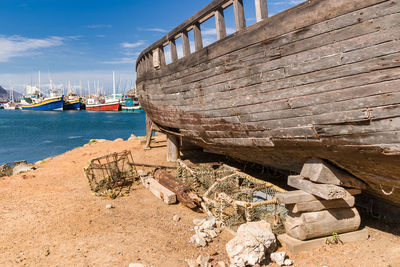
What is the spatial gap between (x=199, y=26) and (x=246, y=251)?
434 centimetres

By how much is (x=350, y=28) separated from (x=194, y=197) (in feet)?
15.7

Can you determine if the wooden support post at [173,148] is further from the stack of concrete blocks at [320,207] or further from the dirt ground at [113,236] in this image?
the stack of concrete blocks at [320,207]

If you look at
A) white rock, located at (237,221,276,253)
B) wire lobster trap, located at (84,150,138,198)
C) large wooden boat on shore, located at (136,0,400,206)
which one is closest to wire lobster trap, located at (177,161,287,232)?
white rock, located at (237,221,276,253)

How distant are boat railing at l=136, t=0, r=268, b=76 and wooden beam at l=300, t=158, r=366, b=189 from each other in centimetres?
247

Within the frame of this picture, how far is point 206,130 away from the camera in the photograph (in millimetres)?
5961

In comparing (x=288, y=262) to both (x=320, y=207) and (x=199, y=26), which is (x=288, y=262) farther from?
(x=199, y=26)

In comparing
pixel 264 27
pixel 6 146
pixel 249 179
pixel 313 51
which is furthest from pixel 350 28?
pixel 6 146

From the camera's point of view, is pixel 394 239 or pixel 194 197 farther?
pixel 194 197

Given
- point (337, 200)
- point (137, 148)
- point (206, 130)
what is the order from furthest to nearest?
point (137, 148), point (206, 130), point (337, 200)

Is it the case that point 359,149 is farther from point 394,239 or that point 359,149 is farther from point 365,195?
point 365,195

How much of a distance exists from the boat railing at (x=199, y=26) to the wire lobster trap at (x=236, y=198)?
3141mm

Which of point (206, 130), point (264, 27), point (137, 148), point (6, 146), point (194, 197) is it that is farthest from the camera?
point (6, 146)

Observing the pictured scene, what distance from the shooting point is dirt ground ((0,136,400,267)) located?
4.59 meters

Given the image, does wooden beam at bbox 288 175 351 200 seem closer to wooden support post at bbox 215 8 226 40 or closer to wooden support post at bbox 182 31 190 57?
wooden support post at bbox 215 8 226 40
